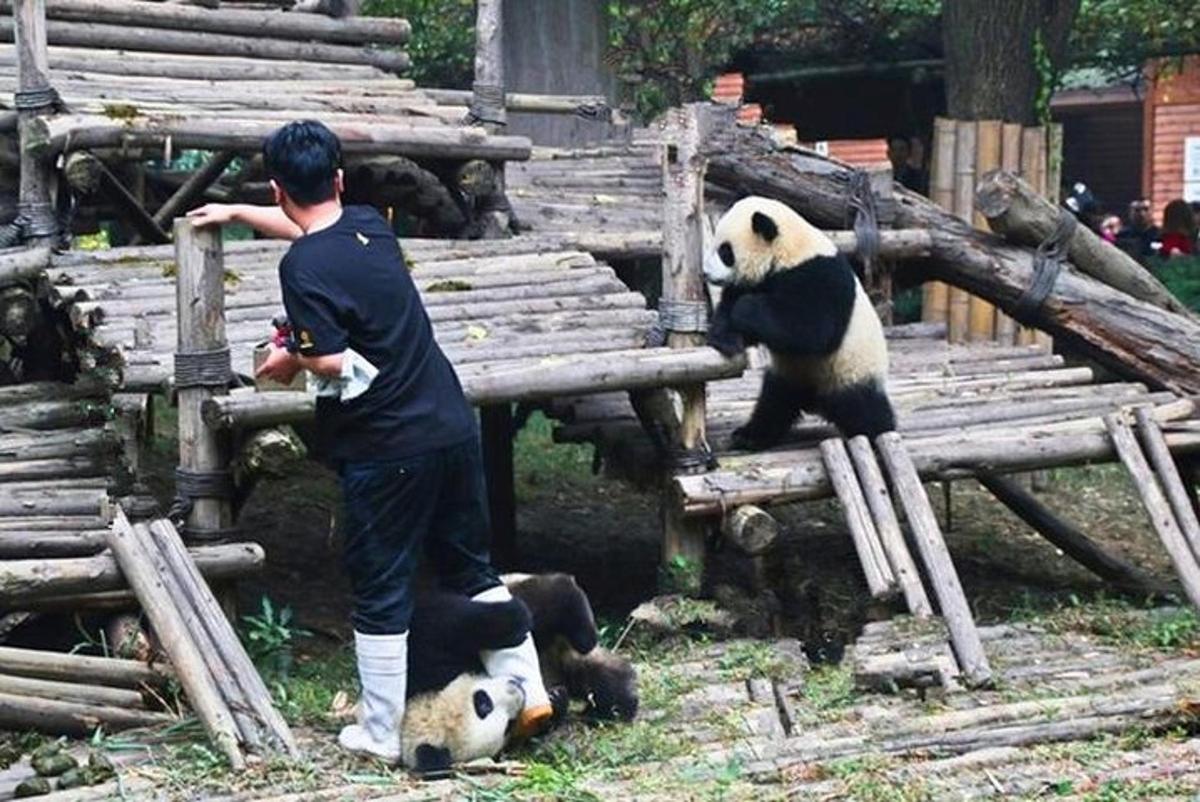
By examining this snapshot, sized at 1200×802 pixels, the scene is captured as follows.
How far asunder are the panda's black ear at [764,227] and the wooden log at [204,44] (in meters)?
3.82

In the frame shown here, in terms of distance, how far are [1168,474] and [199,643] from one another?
4.11 m

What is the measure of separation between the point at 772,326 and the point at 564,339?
839mm

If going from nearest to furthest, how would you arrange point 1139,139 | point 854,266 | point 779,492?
point 779,492 → point 854,266 → point 1139,139

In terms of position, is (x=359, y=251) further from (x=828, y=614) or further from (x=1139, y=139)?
(x=1139, y=139)

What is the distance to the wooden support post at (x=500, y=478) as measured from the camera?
9898mm

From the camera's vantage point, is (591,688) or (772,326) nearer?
(591,688)

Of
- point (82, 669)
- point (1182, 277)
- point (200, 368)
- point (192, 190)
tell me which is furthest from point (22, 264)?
point (1182, 277)

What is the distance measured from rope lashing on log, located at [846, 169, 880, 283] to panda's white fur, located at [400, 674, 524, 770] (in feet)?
15.0

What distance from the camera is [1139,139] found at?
22469mm

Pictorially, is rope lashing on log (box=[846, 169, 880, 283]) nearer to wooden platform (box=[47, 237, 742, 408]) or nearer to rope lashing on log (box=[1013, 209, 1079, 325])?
rope lashing on log (box=[1013, 209, 1079, 325])

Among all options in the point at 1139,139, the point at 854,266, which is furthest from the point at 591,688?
the point at 1139,139

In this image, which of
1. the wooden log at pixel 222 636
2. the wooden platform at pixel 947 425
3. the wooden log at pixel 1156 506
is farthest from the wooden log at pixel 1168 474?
the wooden log at pixel 222 636

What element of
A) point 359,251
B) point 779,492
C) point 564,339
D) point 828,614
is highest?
point 359,251

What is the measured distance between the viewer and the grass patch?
1227cm
